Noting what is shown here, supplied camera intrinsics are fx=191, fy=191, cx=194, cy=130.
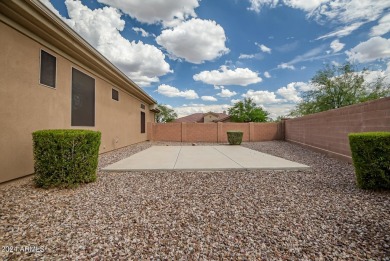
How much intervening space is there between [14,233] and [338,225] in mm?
4067

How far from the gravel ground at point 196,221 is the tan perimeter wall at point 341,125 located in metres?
3.34

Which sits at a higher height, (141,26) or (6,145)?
(141,26)

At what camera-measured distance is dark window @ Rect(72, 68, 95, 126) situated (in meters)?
6.68

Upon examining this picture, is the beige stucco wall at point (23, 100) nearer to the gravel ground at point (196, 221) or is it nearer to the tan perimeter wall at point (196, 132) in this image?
the gravel ground at point (196, 221)

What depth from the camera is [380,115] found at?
604 centimetres

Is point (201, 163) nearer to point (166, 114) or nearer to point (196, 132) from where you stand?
point (196, 132)

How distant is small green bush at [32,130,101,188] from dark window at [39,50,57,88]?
7.32ft

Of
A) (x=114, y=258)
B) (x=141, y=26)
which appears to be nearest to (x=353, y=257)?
(x=114, y=258)

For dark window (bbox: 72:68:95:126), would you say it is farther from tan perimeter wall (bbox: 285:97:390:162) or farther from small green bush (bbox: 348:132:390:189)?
tan perimeter wall (bbox: 285:97:390:162)

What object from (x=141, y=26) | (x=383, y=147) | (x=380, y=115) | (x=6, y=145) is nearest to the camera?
(x=383, y=147)

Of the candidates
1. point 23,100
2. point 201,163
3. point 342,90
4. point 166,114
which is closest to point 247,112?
point 342,90

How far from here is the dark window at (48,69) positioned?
519 centimetres

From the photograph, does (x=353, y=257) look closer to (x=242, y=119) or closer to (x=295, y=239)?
(x=295, y=239)

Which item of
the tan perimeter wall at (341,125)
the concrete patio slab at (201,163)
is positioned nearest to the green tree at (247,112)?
the tan perimeter wall at (341,125)
